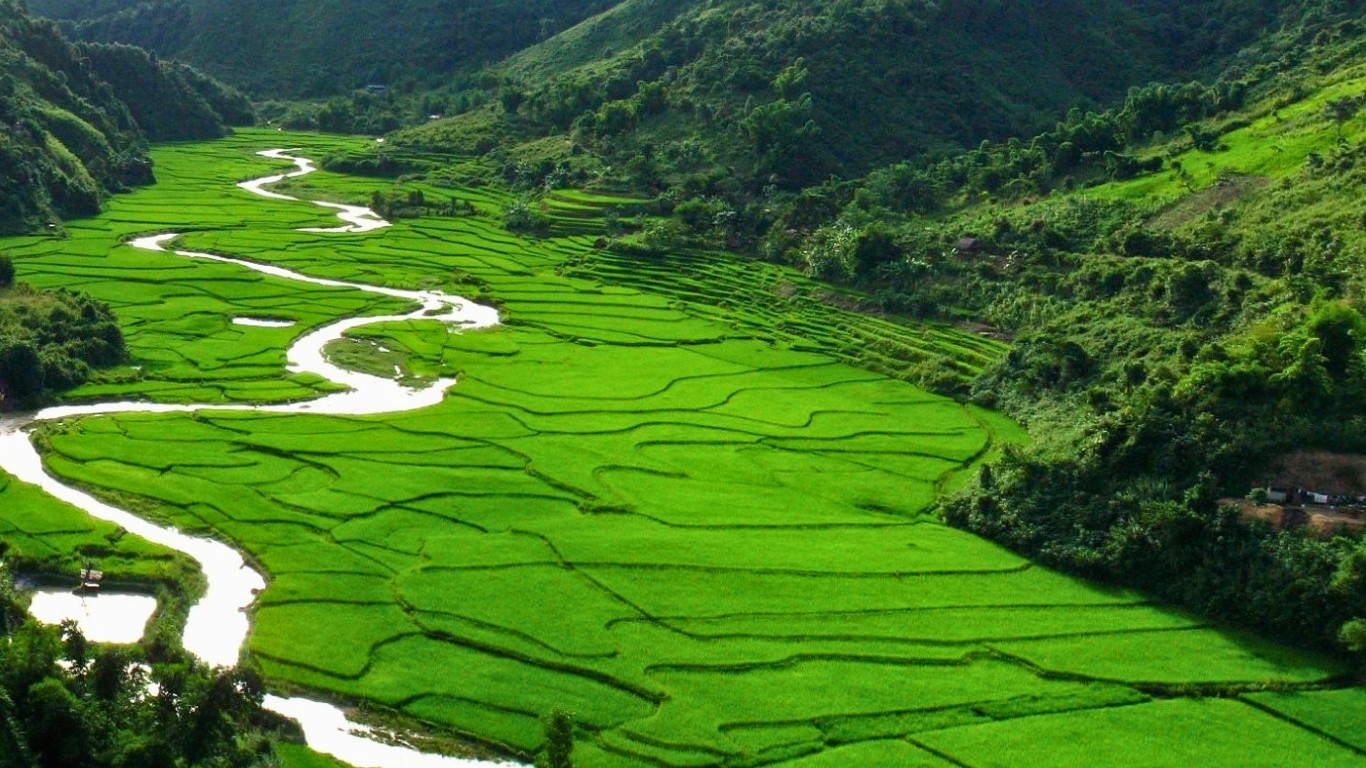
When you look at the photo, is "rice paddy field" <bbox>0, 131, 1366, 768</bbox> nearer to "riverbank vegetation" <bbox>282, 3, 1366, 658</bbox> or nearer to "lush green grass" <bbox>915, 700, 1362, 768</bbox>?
"lush green grass" <bbox>915, 700, 1362, 768</bbox>

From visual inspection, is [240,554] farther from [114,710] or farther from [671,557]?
[671,557]

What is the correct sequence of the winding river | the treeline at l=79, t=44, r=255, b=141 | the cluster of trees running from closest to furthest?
the cluster of trees < the winding river < the treeline at l=79, t=44, r=255, b=141

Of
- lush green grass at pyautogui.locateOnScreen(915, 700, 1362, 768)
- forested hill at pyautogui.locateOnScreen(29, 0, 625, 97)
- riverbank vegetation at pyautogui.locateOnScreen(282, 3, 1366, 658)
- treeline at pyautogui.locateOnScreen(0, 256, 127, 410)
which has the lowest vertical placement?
lush green grass at pyautogui.locateOnScreen(915, 700, 1362, 768)

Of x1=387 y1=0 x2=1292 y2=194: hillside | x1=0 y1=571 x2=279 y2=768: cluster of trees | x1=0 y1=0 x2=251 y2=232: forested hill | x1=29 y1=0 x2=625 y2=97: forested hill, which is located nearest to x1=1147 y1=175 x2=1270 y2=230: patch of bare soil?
x1=387 y1=0 x2=1292 y2=194: hillside

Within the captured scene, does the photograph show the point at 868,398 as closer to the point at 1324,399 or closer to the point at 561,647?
the point at 1324,399

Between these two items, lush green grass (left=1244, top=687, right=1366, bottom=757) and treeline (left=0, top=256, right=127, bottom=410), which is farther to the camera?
treeline (left=0, top=256, right=127, bottom=410)

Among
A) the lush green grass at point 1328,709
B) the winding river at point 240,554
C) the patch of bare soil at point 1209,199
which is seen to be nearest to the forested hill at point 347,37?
the winding river at point 240,554

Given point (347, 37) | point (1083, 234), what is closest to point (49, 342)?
point (1083, 234)

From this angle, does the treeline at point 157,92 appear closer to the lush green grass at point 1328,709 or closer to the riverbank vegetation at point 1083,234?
the riverbank vegetation at point 1083,234
